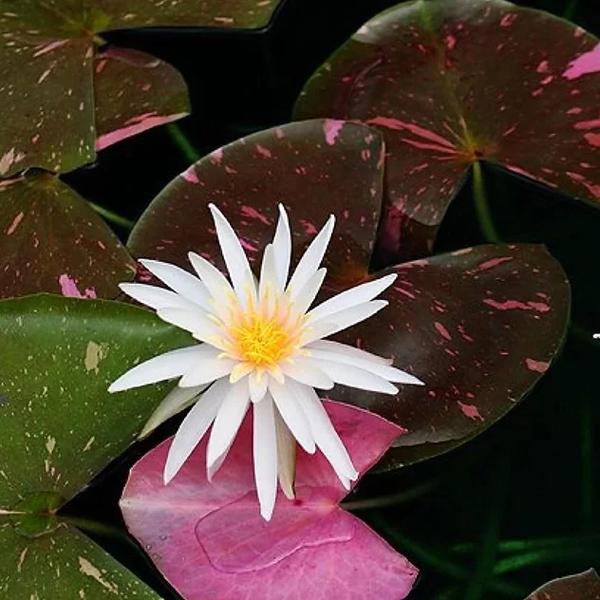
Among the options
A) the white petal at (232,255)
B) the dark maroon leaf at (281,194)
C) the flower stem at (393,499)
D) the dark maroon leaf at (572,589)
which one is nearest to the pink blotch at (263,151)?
the dark maroon leaf at (281,194)

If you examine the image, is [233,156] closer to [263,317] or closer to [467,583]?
[263,317]

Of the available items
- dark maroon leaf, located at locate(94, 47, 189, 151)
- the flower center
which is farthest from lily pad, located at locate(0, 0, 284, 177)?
the flower center

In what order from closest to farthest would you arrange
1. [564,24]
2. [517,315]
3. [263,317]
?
1. [263,317]
2. [517,315]
3. [564,24]

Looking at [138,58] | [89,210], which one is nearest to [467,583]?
[89,210]

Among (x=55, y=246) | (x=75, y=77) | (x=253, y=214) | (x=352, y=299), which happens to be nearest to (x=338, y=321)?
(x=352, y=299)

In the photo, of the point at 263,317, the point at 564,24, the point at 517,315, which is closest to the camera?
the point at 263,317

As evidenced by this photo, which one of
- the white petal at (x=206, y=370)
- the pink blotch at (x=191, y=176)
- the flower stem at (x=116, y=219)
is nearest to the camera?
the white petal at (x=206, y=370)

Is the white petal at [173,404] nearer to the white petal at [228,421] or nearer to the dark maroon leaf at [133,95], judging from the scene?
the white petal at [228,421]
